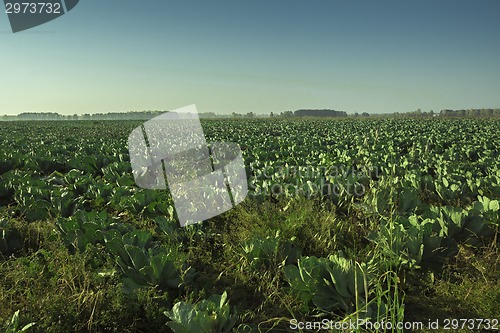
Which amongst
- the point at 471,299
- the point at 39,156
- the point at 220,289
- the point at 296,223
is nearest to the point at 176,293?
the point at 220,289

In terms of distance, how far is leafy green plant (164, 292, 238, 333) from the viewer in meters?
2.31

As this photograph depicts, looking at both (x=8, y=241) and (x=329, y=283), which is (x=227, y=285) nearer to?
(x=329, y=283)

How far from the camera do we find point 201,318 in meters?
2.32

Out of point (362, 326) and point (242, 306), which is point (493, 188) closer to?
point (362, 326)

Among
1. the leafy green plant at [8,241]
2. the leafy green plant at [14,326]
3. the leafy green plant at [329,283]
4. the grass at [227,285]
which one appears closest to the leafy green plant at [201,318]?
the grass at [227,285]

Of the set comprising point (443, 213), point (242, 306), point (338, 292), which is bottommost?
point (242, 306)

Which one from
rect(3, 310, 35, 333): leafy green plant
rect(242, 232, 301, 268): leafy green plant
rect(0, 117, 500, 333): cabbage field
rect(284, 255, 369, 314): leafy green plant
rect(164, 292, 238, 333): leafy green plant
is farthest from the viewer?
rect(242, 232, 301, 268): leafy green plant

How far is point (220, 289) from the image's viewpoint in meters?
3.32

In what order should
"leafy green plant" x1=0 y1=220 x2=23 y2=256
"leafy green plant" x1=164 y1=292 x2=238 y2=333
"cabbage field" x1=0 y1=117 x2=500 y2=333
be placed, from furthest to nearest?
"leafy green plant" x1=0 y1=220 x2=23 y2=256
"cabbage field" x1=0 y1=117 x2=500 y2=333
"leafy green plant" x1=164 y1=292 x2=238 y2=333

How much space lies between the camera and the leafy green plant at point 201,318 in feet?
7.59

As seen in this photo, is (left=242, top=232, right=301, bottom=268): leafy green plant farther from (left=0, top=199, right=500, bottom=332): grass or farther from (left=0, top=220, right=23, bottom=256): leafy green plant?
(left=0, top=220, right=23, bottom=256): leafy green plant

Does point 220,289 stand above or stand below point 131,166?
below

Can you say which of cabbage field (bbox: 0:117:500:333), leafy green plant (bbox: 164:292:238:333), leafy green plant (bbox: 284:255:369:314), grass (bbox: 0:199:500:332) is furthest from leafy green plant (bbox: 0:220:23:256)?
leafy green plant (bbox: 284:255:369:314)

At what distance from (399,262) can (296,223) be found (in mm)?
1350
